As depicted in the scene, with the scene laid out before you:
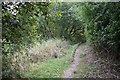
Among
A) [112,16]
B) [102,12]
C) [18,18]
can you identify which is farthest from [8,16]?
[102,12]

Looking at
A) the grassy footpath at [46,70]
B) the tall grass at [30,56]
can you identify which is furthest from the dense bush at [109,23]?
the tall grass at [30,56]

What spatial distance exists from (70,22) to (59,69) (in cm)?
1090

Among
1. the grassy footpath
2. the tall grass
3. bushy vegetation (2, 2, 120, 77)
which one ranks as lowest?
the grassy footpath

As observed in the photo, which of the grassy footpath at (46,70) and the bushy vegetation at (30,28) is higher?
the bushy vegetation at (30,28)

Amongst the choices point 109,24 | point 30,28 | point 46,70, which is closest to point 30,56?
point 46,70

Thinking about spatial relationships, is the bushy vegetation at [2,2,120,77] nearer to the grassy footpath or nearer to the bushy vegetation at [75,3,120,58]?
the bushy vegetation at [75,3,120,58]

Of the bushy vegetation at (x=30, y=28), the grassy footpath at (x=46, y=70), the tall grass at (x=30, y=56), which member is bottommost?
the grassy footpath at (x=46, y=70)

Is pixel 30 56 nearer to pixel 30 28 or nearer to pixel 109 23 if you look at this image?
pixel 109 23

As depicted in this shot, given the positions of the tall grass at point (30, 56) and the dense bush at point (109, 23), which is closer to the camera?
the dense bush at point (109, 23)

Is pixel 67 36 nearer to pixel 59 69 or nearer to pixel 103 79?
pixel 59 69

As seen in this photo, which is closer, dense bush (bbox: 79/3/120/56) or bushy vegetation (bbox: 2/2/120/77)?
bushy vegetation (bbox: 2/2/120/77)

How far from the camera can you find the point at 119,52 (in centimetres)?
709

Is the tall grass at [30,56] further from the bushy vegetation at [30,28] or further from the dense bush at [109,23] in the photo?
the dense bush at [109,23]

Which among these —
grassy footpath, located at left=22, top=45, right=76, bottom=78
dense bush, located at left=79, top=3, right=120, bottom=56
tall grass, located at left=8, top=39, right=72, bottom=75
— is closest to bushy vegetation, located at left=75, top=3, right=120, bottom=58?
dense bush, located at left=79, top=3, right=120, bottom=56
